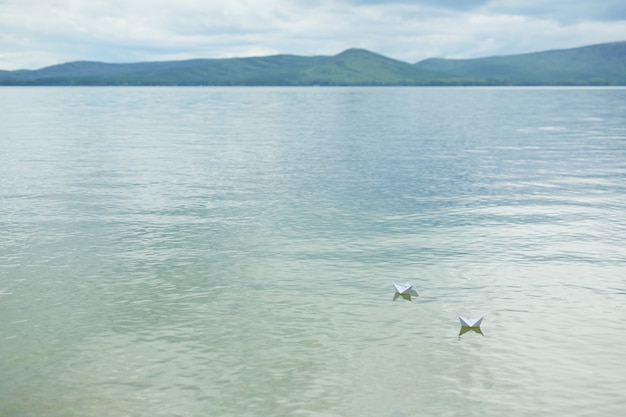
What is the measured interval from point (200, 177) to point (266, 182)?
3847 mm

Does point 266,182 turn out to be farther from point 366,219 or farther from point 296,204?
point 366,219

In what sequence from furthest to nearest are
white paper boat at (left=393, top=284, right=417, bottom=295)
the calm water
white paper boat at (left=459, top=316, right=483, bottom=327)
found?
white paper boat at (left=393, top=284, right=417, bottom=295) < white paper boat at (left=459, top=316, right=483, bottom=327) < the calm water

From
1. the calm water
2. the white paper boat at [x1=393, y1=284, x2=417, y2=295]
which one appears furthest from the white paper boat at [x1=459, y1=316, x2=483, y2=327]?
the white paper boat at [x1=393, y1=284, x2=417, y2=295]

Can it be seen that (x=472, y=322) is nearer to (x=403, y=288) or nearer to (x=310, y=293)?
(x=403, y=288)

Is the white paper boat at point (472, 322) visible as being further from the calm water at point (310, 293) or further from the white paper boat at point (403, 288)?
the white paper boat at point (403, 288)

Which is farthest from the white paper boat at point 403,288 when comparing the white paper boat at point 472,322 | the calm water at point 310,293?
the white paper boat at point 472,322

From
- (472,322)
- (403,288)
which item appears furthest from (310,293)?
(472,322)

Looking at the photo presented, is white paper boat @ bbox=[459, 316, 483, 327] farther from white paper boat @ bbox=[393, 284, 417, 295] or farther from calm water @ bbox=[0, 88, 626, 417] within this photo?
white paper boat @ bbox=[393, 284, 417, 295]

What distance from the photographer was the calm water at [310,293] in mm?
10555

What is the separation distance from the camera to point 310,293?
15289 millimetres

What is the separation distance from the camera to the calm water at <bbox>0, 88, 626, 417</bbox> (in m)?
10.6

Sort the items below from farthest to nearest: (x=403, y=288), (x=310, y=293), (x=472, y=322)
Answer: (x=310, y=293)
(x=403, y=288)
(x=472, y=322)

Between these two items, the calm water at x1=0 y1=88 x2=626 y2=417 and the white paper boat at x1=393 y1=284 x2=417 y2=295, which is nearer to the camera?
the calm water at x1=0 y1=88 x2=626 y2=417

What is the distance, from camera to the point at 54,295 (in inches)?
598
